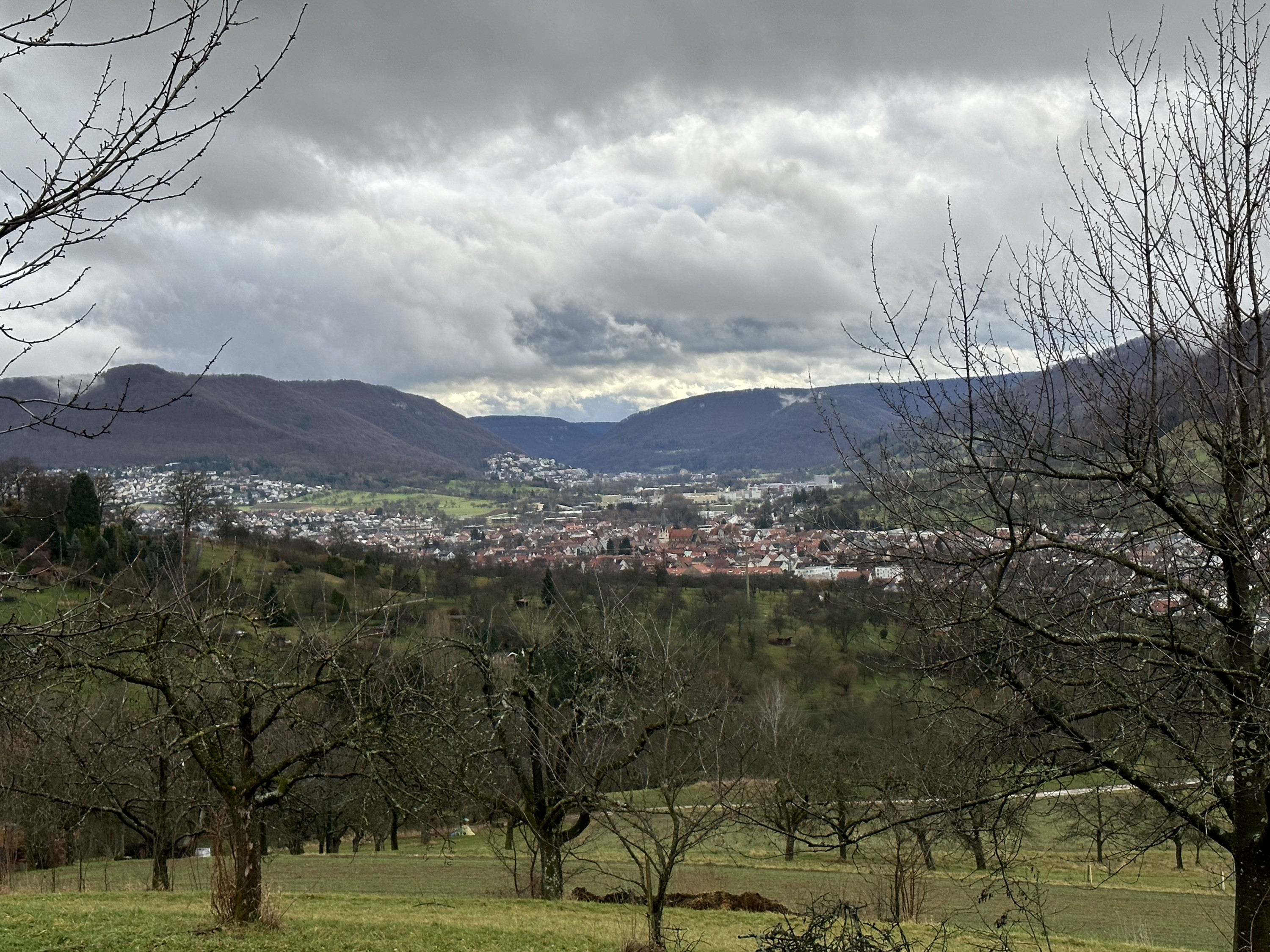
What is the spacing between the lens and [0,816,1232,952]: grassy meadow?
306 inches

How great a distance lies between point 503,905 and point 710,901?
396 cm

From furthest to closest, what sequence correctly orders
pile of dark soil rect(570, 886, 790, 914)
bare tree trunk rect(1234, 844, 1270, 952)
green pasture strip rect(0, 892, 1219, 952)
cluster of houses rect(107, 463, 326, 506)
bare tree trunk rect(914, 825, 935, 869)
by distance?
cluster of houses rect(107, 463, 326, 506) < pile of dark soil rect(570, 886, 790, 914) < bare tree trunk rect(914, 825, 935, 869) < green pasture strip rect(0, 892, 1219, 952) < bare tree trunk rect(1234, 844, 1270, 952)

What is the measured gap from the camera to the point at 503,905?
12.2m

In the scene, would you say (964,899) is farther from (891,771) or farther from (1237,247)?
(1237,247)

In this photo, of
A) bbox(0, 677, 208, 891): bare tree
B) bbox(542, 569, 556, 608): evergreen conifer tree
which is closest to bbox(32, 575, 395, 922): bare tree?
bbox(0, 677, 208, 891): bare tree

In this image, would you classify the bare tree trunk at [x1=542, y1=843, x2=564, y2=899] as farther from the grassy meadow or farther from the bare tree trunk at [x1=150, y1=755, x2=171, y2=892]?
the bare tree trunk at [x1=150, y1=755, x2=171, y2=892]

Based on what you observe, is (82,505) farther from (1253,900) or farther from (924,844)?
(1253,900)

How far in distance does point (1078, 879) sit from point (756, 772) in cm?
1145

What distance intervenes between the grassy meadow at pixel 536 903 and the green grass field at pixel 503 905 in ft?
0.15

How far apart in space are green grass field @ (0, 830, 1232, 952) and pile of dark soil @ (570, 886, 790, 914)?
2.51 feet

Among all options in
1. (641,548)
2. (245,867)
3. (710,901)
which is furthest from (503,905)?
(641,548)

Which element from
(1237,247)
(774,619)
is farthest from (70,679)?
(774,619)

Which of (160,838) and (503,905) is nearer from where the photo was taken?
(503,905)

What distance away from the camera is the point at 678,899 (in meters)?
14.4
